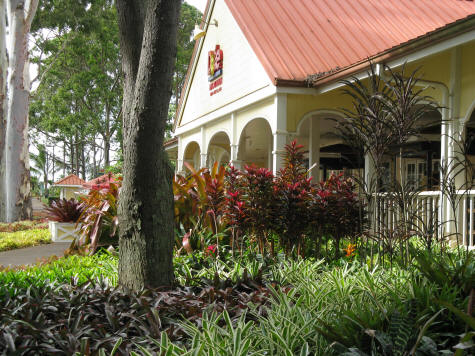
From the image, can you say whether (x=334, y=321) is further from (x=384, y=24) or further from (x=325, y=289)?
(x=384, y=24)

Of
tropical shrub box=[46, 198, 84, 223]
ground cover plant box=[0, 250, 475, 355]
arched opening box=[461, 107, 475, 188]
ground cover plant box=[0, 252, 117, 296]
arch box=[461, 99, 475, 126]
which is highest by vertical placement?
arch box=[461, 99, 475, 126]

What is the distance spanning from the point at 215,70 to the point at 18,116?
797 cm

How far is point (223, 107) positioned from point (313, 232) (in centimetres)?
724

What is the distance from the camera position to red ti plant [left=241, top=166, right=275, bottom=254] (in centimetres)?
560

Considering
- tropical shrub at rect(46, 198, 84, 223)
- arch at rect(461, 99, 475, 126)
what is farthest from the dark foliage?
tropical shrub at rect(46, 198, 84, 223)

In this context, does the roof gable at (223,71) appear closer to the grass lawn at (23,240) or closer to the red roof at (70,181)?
the grass lawn at (23,240)

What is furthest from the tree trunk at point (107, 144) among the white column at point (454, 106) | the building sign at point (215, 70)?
the white column at point (454, 106)

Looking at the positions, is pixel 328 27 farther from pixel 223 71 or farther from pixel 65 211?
pixel 65 211

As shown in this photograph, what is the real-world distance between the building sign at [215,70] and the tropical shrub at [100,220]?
6.33 m

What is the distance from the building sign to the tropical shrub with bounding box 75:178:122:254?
6.33 m

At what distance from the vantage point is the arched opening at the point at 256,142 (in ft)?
38.5

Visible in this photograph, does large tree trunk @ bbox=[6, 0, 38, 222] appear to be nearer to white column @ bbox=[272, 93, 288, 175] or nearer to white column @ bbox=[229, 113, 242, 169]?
white column @ bbox=[229, 113, 242, 169]

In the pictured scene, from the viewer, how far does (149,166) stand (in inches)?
163

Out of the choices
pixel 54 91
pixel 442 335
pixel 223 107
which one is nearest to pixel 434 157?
pixel 223 107
